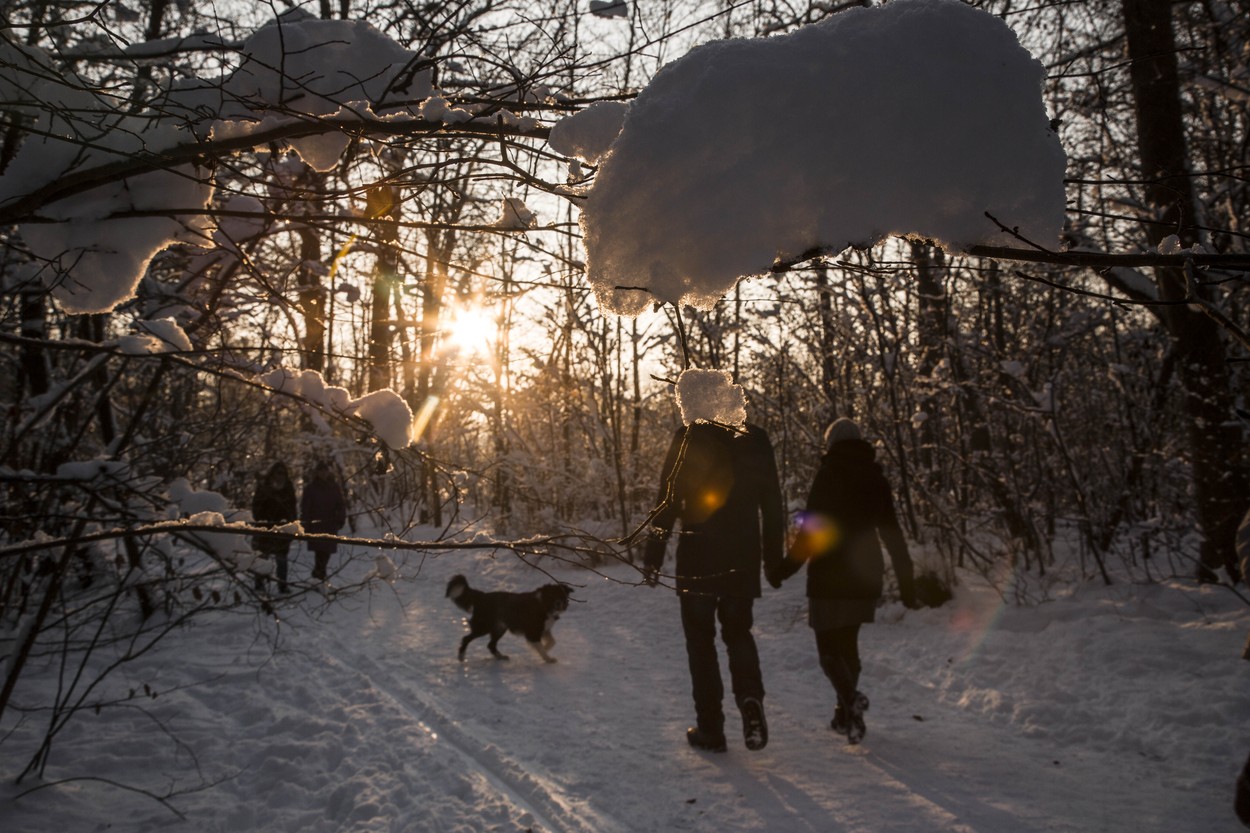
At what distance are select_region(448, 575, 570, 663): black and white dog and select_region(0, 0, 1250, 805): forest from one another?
3.26 ft

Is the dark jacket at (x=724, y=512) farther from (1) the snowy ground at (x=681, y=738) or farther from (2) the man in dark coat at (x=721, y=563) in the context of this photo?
(1) the snowy ground at (x=681, y=738)

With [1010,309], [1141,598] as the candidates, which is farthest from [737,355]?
[1141,598]

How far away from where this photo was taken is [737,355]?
1123 centimetres

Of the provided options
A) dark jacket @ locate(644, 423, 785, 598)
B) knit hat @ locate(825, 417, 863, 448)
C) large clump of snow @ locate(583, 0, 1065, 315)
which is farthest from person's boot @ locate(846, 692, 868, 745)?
large clump of snow @ locate(583, 0, 1065, 315)

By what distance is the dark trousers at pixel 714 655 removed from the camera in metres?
4.39

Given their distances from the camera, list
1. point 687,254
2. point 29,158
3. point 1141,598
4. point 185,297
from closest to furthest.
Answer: point 687,254, point 29,158, point 185,297, point 1141,598

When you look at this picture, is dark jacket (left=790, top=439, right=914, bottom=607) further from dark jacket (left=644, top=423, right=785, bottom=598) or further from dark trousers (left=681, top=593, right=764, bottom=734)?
dark trousers (left=681, top=593, right=764, bottom=734)

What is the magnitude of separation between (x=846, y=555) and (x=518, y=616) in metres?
3.56

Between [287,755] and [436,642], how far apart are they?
10.9ft

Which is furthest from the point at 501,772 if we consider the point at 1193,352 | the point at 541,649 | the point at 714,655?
the point at 1193,352

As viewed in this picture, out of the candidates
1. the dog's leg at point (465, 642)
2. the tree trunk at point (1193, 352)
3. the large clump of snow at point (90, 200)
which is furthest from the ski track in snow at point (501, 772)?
the tree trunk at point (1193, 352)

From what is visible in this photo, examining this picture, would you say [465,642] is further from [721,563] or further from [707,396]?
[707,396]

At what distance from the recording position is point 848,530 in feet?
15.4

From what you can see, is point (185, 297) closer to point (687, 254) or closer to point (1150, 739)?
point (687, 254)
